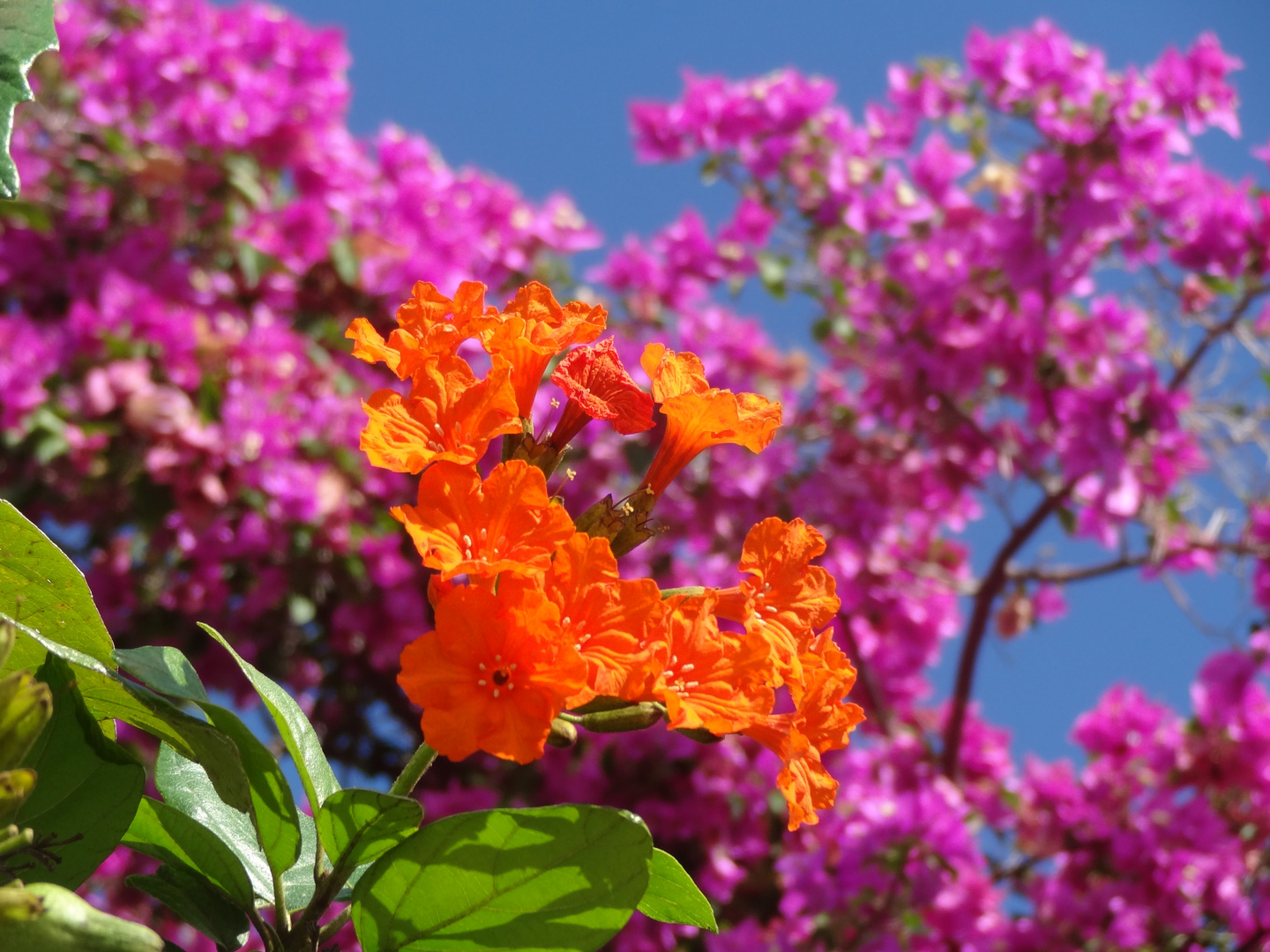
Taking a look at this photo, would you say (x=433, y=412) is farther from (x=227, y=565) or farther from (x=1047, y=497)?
(x=1047, y=497)

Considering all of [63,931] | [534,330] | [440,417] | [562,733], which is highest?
[534,330]

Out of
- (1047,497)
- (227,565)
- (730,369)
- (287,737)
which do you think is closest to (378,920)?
(287,737)

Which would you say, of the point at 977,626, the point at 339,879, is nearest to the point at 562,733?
the point at 339,879

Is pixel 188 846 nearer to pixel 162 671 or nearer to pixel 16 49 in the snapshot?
pixel 162 671

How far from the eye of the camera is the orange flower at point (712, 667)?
596 millimetres

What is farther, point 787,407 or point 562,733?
point 787,407

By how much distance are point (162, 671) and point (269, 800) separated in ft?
0.38

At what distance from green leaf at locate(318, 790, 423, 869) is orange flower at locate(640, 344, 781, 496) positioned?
255mm

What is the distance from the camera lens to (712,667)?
0.61 meters

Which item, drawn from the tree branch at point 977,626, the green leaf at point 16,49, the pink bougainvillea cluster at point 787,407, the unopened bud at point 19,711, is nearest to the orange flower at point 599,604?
the unopened bud at point 19,711

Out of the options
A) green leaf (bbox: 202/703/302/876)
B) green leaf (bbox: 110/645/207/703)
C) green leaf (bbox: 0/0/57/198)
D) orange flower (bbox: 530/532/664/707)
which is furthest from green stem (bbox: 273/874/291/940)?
green leaf (bbox: 0/0/57/198)

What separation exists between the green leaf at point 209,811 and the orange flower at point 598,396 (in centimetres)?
31

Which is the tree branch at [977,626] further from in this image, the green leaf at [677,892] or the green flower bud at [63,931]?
the green flower bud at [63,931]

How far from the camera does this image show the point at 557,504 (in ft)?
2.00
